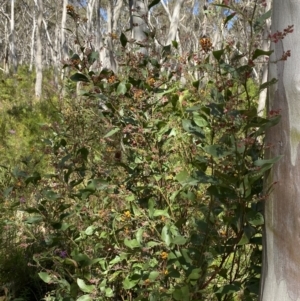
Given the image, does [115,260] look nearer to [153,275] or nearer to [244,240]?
[153,275]

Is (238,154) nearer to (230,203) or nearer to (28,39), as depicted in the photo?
(230,203)

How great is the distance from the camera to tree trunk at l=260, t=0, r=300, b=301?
119cm

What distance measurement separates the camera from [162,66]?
76.5 inches

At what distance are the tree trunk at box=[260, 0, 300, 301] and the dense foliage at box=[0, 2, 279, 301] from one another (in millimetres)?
67

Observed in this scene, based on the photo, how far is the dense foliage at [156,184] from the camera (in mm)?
1388

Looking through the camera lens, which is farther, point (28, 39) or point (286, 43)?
point (28, 39)

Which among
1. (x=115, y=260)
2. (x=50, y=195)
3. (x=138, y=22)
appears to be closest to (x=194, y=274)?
(x=115, y=260)

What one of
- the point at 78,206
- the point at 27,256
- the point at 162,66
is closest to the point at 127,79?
the point at 162,66

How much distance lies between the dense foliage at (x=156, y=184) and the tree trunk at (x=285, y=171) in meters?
0.07

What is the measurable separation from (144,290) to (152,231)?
0.20 m

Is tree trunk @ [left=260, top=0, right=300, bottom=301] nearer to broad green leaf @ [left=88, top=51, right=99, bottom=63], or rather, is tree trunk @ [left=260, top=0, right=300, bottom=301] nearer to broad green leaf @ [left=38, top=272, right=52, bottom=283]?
broad green leaf @ [left=88, top=51, right=99, bottom=63]

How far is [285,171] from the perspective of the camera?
121 centimetres

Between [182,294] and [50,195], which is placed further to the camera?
[50,195]

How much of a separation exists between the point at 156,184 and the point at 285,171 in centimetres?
67
